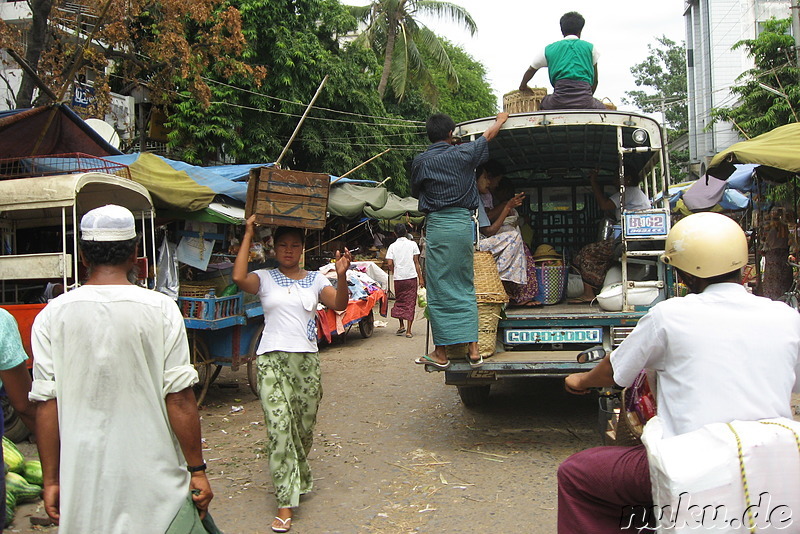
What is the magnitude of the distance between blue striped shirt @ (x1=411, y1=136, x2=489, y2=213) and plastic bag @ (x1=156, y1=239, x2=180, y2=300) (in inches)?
126

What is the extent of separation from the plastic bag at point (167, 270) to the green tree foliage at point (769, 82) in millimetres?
17121

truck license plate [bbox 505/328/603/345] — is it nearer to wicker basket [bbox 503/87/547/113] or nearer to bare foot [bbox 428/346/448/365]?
bare foot [bbox 428/346/448/365]

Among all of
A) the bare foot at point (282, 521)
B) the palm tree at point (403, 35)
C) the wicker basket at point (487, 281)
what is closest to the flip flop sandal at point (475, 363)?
the wicker basket at point (487, 281)

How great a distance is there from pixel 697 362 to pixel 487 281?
3.54m

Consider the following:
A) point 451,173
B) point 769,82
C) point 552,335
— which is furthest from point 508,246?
point 769,82

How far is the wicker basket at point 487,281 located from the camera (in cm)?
580

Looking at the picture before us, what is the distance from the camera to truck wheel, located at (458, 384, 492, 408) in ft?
22.9

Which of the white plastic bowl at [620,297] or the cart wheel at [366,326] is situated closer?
the white plastic bowl at [620,297]

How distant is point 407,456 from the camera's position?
232 inches

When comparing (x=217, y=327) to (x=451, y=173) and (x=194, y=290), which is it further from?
(x=451, y=173)

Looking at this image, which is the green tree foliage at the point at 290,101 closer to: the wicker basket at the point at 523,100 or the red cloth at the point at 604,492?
the wicker basket at the point at 523,100

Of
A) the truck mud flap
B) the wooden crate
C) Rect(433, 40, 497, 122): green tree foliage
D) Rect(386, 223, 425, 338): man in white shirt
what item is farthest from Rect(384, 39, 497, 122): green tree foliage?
the wooden crate

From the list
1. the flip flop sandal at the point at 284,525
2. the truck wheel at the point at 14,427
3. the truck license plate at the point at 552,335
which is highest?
the truck license plate at the point at 552,335

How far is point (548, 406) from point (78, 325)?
568 centimetres
